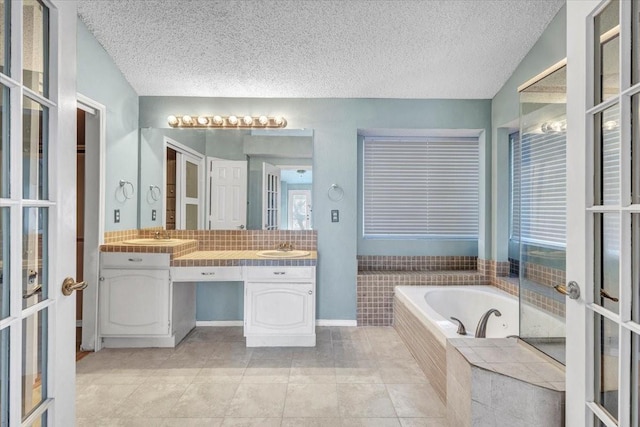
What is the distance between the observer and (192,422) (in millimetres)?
1851

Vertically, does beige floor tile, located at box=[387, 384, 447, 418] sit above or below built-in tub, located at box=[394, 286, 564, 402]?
below

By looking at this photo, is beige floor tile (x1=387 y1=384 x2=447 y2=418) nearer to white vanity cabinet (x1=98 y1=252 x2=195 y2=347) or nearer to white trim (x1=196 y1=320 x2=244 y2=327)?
white trim (x1=196 y1=320 x2=244 y2=327)

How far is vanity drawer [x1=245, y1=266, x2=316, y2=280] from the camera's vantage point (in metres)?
2.79

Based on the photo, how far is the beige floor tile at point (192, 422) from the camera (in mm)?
1825

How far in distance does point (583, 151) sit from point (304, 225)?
99.3 inches

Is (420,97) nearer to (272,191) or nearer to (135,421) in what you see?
(272,191)

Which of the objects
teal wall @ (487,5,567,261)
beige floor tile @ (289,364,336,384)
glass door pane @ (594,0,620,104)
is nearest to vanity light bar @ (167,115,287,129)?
teal wall @ (487,5,567,261)

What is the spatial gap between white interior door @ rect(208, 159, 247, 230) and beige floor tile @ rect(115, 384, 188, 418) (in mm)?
1502

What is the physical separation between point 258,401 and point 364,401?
2.13 feet

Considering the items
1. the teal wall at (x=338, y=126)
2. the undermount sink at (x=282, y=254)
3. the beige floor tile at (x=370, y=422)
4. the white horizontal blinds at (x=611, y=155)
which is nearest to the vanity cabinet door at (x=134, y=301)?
the teal wall at (x=338, y=126)

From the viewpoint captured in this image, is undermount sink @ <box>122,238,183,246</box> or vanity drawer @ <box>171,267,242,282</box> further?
undermount sink @ <box>122,238,183,246</box>

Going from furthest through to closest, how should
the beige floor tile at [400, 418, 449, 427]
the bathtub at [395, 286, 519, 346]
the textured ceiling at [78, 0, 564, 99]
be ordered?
the bathtub at [395, 286, 519, 346] → the textured ceiling at [78, 0, 564, 99] → the beige floor tile at [400, 418, 449, 427]

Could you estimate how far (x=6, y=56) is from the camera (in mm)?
832

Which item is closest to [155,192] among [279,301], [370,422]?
[279,301]
